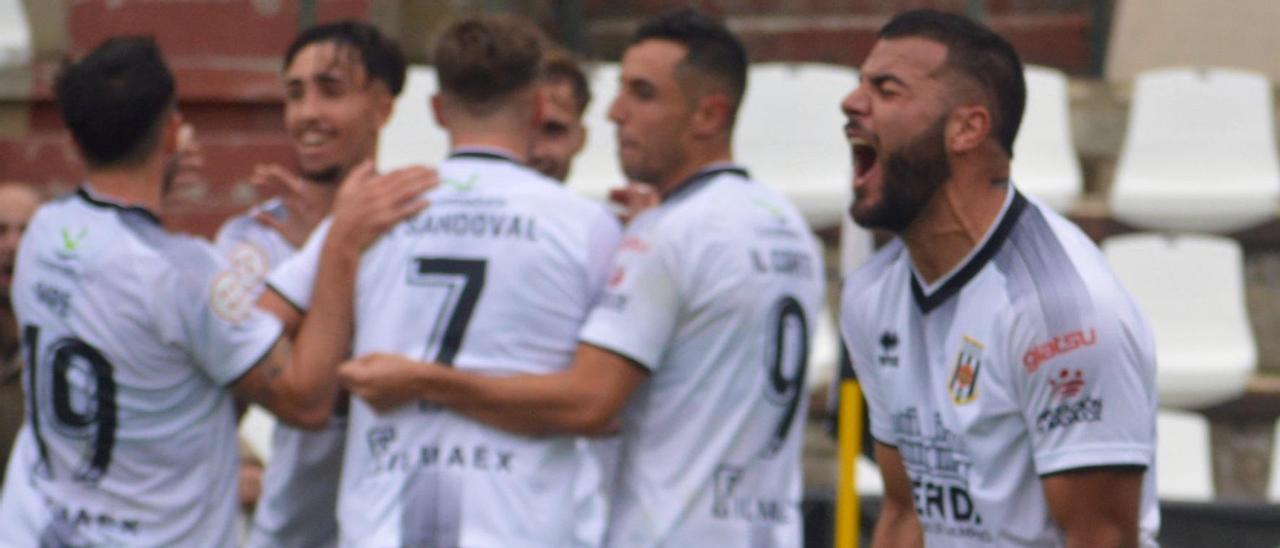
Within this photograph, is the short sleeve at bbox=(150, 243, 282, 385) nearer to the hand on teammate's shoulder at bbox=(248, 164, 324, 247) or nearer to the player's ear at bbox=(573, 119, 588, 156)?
the hand on teammate's shoulder at bbox=(248, 164, 324, 247)

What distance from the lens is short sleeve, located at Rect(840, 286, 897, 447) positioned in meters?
3.79

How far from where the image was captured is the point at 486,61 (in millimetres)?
4770

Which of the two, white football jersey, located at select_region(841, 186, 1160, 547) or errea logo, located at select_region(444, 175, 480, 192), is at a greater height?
errea logo, located at select_region(444, 175, 480, 192)

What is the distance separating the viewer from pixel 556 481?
4.72 m

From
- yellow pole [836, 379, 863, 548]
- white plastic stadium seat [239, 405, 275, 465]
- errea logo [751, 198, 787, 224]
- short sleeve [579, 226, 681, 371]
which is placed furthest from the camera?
white plastic stadium seat [239, 405, 275, 465]

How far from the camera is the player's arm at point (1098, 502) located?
327cm

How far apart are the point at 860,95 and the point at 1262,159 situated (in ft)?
20.7

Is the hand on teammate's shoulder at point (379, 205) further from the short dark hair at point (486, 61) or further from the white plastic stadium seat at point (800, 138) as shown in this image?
the white plastic stadium seat at point (800, 138)

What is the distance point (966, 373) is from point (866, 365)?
0.41 meters

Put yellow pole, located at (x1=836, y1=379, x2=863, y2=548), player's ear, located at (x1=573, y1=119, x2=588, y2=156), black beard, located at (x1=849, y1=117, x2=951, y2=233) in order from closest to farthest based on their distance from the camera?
black beard, located at (x1=849, y1=117, x2=951, y2=233), player's ear, located at (x1=573, y1=119, x2=588, y2=156), yellow pole, located at (x1=836, y1=379, x2=863, y2=548)

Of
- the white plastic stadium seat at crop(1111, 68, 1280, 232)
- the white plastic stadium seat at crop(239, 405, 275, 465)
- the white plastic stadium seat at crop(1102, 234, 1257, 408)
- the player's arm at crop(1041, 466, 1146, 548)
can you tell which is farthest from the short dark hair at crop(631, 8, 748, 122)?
the white plastic stadium seat at crop(1111, 68, 1280, 232)

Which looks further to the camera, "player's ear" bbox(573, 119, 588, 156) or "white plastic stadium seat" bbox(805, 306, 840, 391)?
"white plastic stadium seat" bbox(805, 306, 840, 391)

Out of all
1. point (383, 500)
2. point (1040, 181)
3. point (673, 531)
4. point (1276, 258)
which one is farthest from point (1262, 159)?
point (383, 500)

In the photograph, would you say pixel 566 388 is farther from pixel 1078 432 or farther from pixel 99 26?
pixel 99 26
